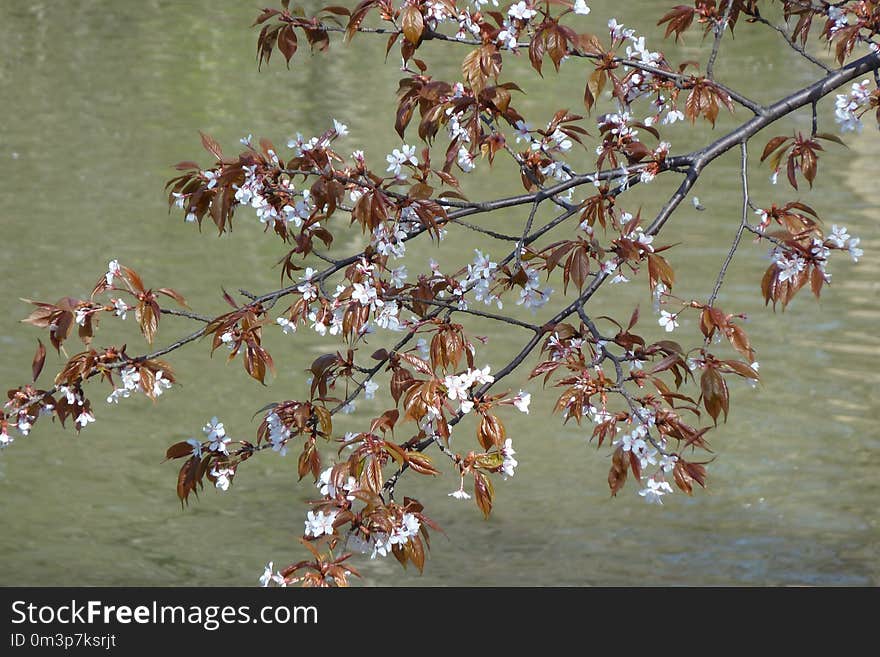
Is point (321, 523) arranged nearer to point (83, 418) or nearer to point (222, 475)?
point (222, 475)

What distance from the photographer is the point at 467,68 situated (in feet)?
10.5

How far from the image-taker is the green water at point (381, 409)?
664cm

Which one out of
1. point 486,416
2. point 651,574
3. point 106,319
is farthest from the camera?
point 106,319

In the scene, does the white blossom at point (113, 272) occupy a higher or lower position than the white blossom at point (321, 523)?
higher

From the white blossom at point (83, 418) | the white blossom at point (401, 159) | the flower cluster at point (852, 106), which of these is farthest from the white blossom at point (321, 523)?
the flower cluster at point (852, 106)

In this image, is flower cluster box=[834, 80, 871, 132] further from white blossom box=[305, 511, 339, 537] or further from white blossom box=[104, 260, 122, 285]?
white blossom box=[104, 260, 122, 285]

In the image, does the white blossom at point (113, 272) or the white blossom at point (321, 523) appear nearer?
the white blossom at point (321, 523)

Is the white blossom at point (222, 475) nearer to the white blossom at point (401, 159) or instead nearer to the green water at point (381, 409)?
the white blossom at point (401, 159)

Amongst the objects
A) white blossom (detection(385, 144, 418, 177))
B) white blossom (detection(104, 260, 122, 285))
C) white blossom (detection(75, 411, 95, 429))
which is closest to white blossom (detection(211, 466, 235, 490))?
white blossom (detection(75, 411, 95, 429))

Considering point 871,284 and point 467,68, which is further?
point 871,284
